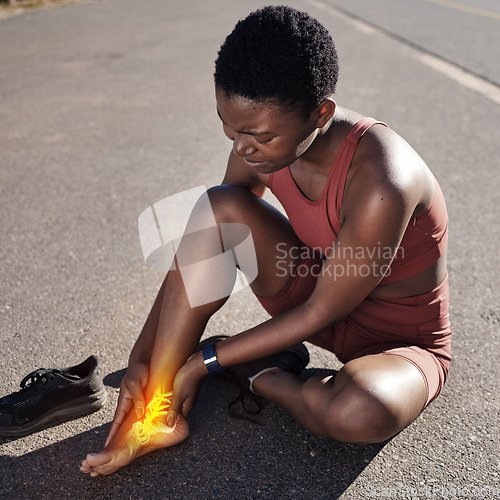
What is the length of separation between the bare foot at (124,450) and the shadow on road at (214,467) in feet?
0.16

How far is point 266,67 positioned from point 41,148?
3628 millimetres

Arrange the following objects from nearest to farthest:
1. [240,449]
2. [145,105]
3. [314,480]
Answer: [314,480] → [240,449] → [145,105]

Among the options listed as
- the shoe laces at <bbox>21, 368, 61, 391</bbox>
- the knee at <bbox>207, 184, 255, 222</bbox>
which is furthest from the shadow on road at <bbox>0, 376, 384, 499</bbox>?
the knee at <bbox>207, 184, 255, 222</bbox>

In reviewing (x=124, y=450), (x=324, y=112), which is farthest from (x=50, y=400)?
(x=324, y=112)

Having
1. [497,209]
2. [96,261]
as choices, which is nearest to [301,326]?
[96,261]

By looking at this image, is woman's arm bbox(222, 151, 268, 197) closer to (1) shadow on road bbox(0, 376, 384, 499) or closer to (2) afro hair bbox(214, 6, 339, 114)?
(2) afro hair bbox(214, 6, 339, 114)

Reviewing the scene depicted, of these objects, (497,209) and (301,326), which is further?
(497,209)

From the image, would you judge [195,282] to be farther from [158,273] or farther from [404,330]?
[158,273]

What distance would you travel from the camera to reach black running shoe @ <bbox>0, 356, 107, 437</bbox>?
2082 millimetres

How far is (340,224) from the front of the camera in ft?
6.49

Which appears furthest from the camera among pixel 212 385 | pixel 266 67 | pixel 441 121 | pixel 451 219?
pixel 441 121

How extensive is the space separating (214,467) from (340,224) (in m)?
0.88

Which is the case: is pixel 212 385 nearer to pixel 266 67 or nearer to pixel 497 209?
pixel 266 67

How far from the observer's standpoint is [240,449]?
2.06 metres
